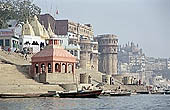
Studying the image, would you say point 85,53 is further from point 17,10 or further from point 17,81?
point 17,81

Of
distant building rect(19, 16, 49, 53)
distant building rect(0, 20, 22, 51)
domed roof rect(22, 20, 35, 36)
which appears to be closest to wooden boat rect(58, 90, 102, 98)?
distant building rect(0, 20, 22, 51)

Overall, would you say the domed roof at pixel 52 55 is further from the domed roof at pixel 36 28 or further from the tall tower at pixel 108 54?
the tall tower at pixel 108 54

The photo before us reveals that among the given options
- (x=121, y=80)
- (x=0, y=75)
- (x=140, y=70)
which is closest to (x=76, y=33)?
(x=121, y=80)

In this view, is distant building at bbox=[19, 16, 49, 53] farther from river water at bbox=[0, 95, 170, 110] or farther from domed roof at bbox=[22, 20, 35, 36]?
river water at bbox=[0, 95, 170, 110]

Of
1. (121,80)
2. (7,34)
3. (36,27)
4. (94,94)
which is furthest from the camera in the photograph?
(121,80)

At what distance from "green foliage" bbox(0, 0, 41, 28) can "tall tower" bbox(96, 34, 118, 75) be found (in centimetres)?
1922

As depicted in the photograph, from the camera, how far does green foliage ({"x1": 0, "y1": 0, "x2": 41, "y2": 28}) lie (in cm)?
8497

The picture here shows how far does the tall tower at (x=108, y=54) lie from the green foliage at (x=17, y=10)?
19.2m

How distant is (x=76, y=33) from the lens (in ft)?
327

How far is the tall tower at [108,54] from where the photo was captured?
327ft

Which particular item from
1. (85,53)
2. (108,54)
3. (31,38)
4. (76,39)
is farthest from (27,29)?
(108,54)

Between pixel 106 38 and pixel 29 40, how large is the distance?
2970 cm

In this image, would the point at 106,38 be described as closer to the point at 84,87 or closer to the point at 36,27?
the point at 36,27

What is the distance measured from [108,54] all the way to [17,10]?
24.0m
